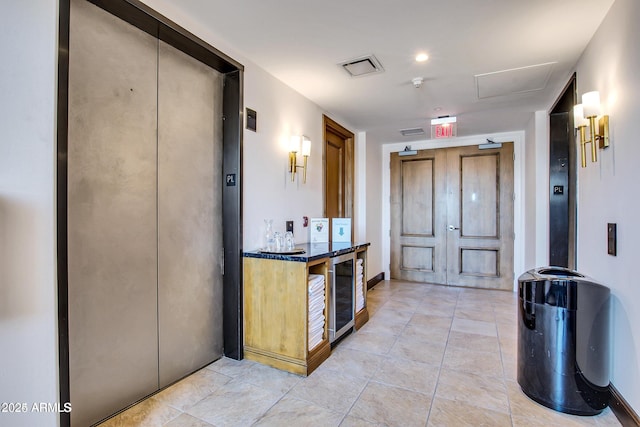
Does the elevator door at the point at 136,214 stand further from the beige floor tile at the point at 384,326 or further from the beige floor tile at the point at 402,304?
the beige floor tile at the point at 402,304

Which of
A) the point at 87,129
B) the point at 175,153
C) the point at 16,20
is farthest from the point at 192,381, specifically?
the point at 16,20

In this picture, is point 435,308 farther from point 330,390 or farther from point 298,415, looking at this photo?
point 298,415

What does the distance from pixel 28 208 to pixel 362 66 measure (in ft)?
8.16

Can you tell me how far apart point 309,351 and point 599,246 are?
2163 mm

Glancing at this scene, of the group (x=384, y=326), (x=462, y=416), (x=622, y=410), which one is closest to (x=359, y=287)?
(x=384, y=326)

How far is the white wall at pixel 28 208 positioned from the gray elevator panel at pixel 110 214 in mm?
315

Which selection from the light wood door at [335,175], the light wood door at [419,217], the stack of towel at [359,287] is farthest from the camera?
the light wood door at [419,217]

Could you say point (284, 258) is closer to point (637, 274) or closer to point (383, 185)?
point (637, 274)

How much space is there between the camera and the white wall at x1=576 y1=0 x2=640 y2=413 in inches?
65.2

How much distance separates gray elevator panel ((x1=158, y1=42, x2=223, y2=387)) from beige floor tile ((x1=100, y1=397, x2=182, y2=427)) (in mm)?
189

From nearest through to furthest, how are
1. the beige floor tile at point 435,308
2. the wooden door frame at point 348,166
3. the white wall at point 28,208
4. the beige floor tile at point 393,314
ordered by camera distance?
the white wall at point 28,208
the beige floor tile at point 393,314
the beige floor tile at point 435,308
the wooden door frame at point 348,166

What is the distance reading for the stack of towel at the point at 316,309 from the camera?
2.41m

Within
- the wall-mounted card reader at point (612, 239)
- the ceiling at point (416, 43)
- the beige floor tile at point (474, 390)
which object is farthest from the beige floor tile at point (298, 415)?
the ceiling at point (416, 43)

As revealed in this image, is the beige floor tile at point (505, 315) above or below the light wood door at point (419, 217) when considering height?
below
